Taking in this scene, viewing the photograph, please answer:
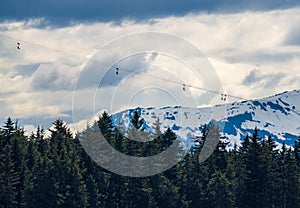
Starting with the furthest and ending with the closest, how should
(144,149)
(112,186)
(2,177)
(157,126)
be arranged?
(157,126) → (144,149) → (112,186) → (2,177)

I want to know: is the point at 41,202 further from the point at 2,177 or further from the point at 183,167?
the point at 183,167

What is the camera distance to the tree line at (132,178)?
107875 mm

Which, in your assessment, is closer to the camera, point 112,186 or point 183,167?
point 112,186

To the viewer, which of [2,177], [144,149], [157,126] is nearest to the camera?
[2,177]

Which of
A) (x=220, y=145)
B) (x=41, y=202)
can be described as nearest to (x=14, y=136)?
(x=41, y=202)

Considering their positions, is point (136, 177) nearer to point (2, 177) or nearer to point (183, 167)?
point (183, 167)

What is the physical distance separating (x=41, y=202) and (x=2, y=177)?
664 cm

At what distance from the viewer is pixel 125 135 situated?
415 feet

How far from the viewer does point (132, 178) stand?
117 metres

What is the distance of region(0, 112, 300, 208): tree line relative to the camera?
354 feet

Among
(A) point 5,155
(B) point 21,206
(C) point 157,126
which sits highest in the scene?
(C) point 157,126

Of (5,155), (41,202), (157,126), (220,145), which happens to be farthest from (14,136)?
(220,145)

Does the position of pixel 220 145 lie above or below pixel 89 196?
above

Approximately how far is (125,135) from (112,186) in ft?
42.5
